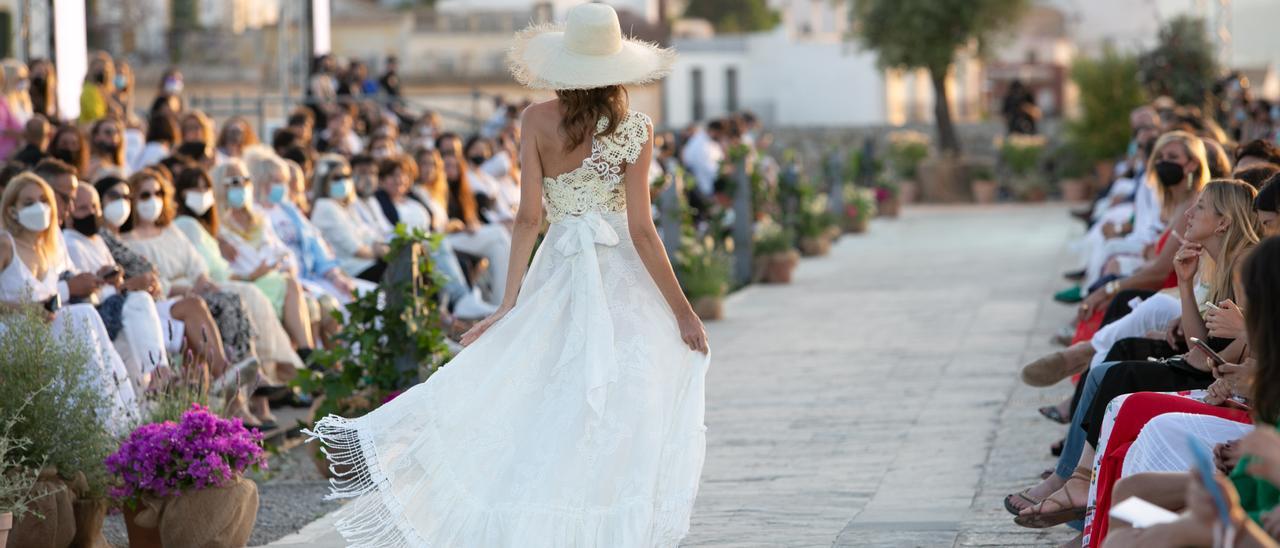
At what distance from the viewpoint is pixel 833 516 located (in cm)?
655

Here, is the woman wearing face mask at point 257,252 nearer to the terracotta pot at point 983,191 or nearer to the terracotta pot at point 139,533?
the terracotta pot at point 139,533

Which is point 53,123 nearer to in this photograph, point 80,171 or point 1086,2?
point 80,171

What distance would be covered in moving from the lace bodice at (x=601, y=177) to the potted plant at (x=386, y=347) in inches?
99.2

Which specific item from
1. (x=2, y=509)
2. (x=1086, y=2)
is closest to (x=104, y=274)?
(x=2, y=509)

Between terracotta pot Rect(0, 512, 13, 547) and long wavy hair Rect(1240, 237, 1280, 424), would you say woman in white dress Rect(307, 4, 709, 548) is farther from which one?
long wavy hair Rect(1240, 237, 1280, 424)

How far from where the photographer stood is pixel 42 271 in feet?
25.0

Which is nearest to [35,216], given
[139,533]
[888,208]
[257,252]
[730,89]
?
[139,533]

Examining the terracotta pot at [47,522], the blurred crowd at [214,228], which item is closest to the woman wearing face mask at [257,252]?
the blurred crowd at [214,228]

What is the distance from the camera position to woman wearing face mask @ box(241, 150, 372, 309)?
35.1 ft

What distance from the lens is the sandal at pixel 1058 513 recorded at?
18.5ft

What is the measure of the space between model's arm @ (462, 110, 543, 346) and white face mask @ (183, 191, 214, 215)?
4479 millimetres

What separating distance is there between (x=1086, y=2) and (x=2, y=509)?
63607mm

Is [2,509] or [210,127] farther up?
[210,127]

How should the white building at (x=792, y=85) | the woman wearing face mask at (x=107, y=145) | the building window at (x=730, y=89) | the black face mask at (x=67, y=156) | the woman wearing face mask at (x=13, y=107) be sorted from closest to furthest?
the black face mask at (x=67, y=156)
the woman wearing face mask at (x=107, y=145)
the woman wearing face mask at (x=13, y=107)
the white building at (x=792, y=85)
the building window at (x=730, y=89)
